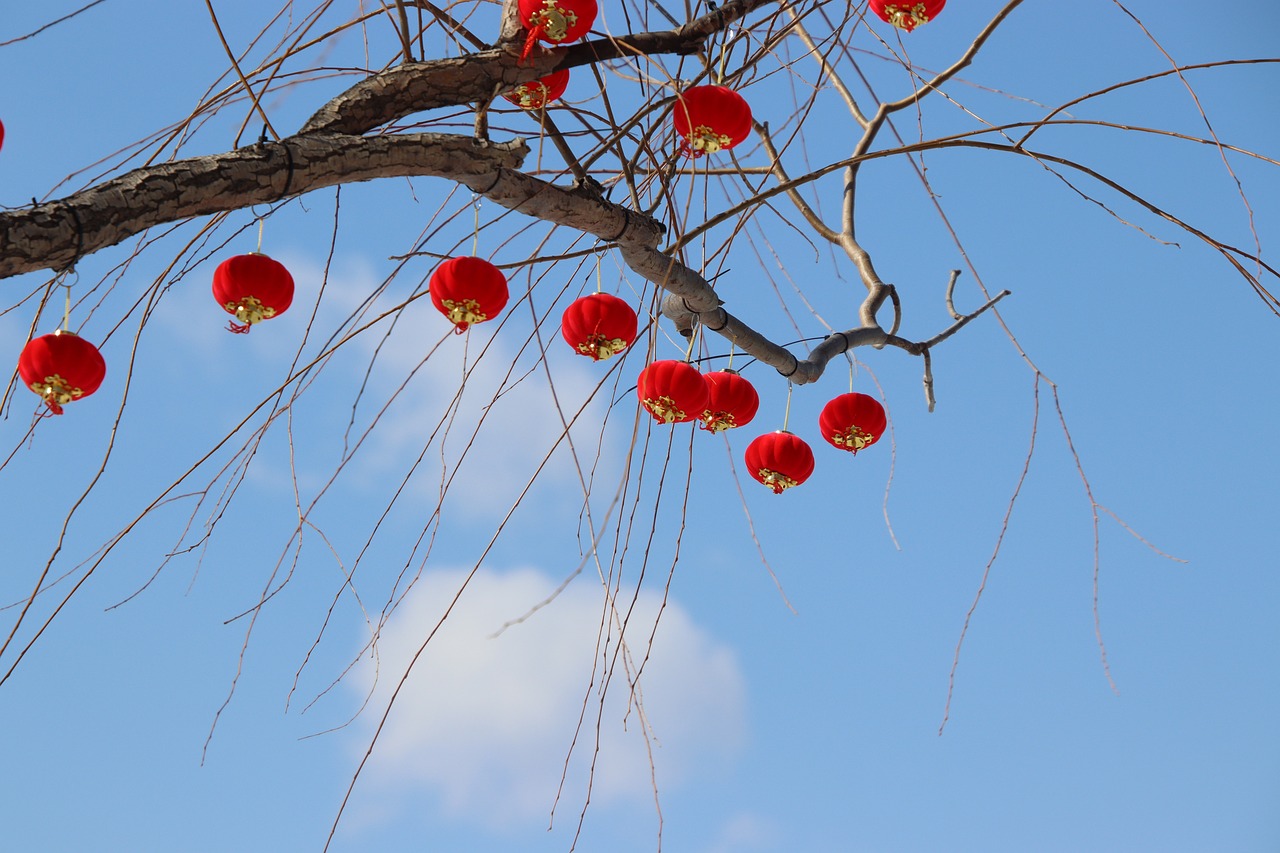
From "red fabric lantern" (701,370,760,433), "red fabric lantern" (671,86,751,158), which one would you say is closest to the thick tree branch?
"red fabric lantern" (671,86,751,158)

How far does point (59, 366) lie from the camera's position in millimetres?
1368

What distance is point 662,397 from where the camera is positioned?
1456 millimetres

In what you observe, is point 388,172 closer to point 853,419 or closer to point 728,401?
point 728,401

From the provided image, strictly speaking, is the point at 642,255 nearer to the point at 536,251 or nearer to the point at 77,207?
the point at 536,251

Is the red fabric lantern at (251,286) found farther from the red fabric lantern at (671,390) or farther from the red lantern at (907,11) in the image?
the red lantern at (907,11)

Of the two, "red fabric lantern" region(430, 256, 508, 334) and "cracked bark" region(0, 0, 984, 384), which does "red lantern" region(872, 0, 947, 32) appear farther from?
"red fabric lantern" region(430, 256, 508, 334)

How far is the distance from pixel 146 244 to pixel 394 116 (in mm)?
321

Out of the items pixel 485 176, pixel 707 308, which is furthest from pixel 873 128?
pixel 485 176

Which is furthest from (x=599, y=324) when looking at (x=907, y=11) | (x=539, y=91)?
(x=907, y=11)

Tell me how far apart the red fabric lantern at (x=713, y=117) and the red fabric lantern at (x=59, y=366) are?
794mm

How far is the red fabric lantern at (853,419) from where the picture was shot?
6.24ft

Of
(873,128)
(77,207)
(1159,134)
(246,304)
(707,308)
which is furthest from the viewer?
(873,128)

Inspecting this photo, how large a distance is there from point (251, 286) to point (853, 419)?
1.01 meters

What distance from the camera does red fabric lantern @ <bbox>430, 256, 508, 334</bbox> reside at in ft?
4.37
